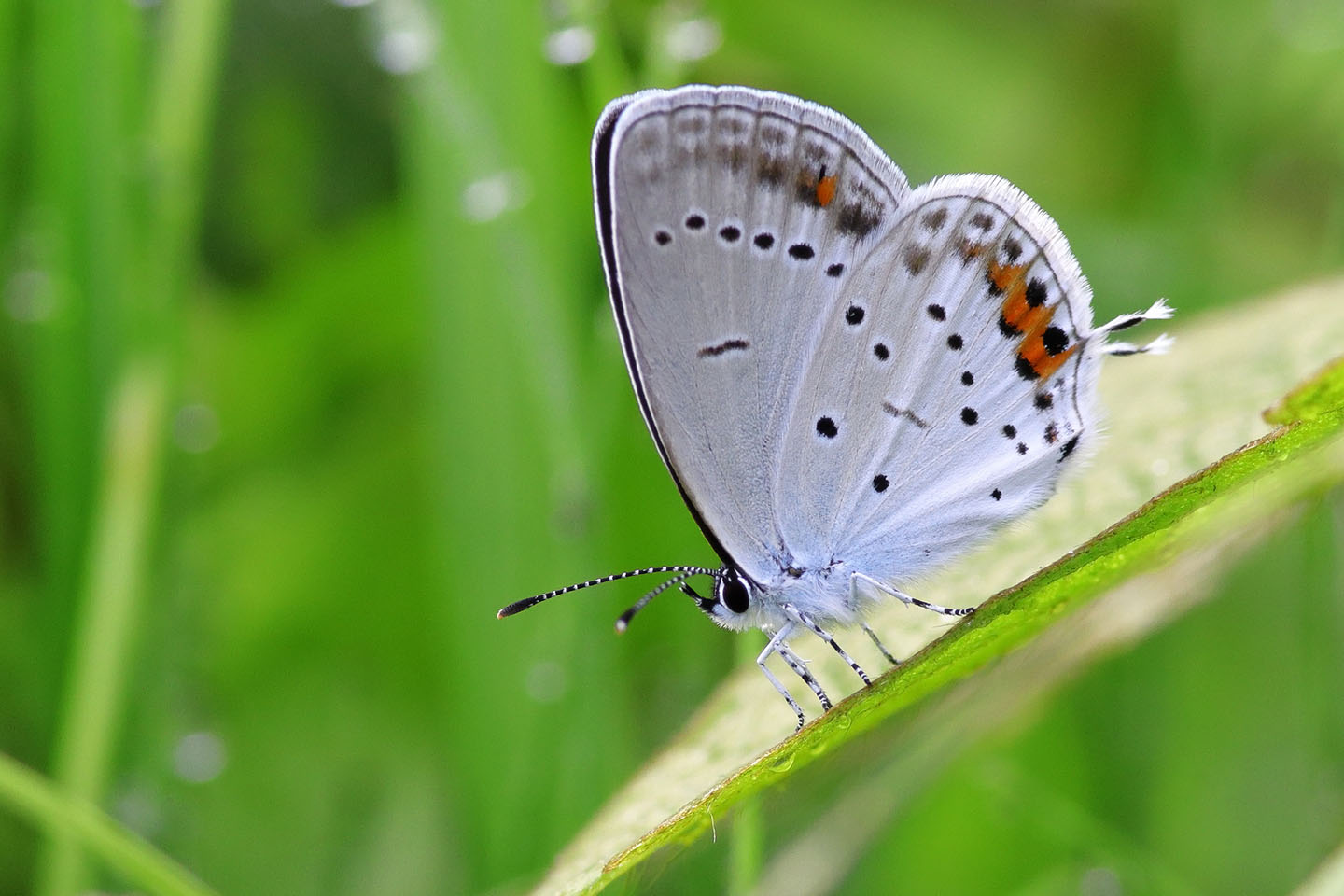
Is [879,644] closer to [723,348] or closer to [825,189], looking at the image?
[723,348]

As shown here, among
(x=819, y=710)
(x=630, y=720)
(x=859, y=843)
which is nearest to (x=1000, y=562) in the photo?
(x=819, y=710)

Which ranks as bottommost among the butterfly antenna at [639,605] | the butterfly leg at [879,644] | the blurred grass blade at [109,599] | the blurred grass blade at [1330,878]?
the blurred grass blade at [1330,878]

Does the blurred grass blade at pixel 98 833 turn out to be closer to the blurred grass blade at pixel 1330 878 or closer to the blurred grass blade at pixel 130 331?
the blurred grass blade at pixel 130 331

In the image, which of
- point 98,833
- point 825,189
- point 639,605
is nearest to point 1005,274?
point 825,189

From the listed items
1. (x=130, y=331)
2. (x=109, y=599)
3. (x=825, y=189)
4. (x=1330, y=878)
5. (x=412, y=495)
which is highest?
(x=130, y=331)

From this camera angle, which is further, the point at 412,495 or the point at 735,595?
the point at 412,495

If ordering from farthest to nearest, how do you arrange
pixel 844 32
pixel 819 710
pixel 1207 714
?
pixel 844 32, pixel 1207 714, pixel 819 710

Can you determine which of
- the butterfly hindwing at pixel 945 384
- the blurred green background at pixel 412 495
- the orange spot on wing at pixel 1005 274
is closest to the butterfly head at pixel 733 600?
the butterfly hindwing at pixel 945 384

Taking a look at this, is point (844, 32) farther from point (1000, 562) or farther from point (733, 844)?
point (733, 844)
